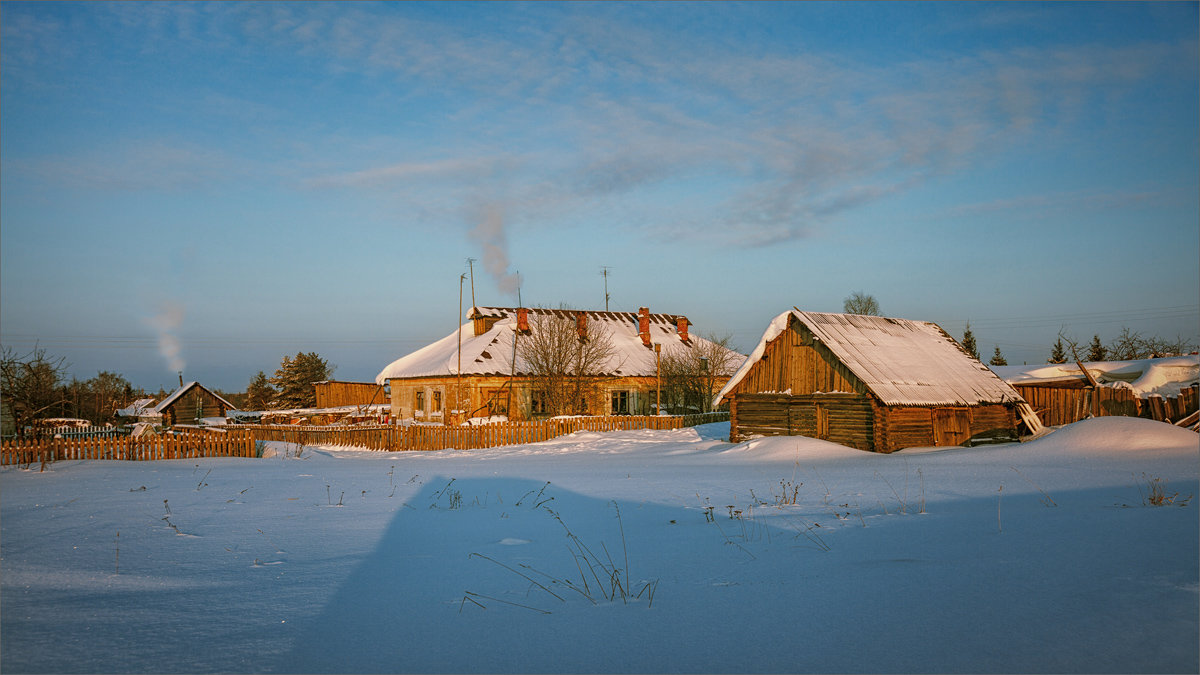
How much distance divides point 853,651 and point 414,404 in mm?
38962

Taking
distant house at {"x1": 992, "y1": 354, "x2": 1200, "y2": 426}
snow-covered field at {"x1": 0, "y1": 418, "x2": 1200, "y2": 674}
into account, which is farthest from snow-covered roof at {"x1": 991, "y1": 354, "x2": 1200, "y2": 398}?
snow-covered field at {"x1": 0, "y1": 418, "x2": 1200, "y2": 674}

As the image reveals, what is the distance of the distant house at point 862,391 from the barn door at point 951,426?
3cm

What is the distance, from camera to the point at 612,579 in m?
5.83

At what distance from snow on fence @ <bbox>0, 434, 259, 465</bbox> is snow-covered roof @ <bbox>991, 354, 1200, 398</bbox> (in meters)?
27.7

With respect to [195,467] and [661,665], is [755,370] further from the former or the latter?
[661,665]

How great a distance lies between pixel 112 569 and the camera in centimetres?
659

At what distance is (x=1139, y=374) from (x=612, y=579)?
35263 mm

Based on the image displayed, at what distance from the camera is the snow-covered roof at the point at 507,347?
38.6 metres

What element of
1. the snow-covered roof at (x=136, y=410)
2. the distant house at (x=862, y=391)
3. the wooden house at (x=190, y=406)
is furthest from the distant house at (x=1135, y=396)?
the snow-covered roof at (x=136, y=410)

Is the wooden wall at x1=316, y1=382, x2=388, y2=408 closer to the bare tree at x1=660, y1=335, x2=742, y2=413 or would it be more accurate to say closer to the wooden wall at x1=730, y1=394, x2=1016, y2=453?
the bare tree at x1=660, y1=335, x2=742, y2=413

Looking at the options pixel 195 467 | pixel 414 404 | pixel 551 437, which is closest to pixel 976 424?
pixel 551 437

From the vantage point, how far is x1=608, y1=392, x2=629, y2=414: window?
40.9 metres

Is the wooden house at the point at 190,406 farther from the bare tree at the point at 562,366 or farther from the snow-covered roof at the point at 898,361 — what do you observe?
the snow-covered roof at the point at 898,361

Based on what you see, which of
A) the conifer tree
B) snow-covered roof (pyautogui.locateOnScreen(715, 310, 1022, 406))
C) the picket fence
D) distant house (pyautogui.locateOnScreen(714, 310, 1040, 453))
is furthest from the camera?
the conifer tree
